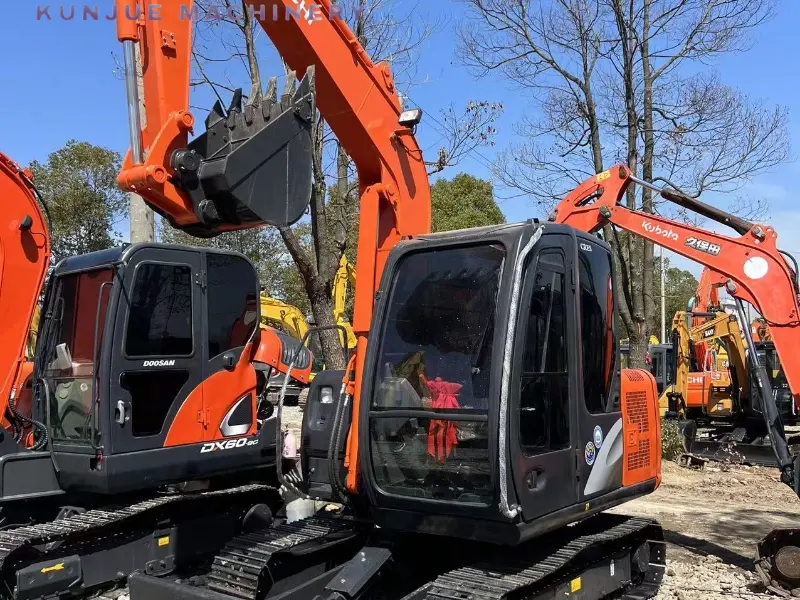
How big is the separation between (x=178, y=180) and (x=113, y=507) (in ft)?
11.6

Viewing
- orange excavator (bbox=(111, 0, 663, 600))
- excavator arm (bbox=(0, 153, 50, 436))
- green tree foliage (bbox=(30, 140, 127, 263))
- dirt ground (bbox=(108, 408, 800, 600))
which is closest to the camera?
orange excavator (bbox=(111, 0, 663, 600))

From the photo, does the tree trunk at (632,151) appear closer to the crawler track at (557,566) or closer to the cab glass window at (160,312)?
the crawler track at (557,566)

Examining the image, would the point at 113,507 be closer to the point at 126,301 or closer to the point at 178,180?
the point at 126,301

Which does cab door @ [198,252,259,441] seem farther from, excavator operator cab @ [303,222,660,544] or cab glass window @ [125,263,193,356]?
excavator operator cab @ [303,222,660,544]

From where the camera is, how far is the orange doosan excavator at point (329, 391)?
3.90 metres

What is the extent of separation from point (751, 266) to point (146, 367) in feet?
16.4

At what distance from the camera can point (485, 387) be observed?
12.8 ft

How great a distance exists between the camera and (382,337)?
14.1ft

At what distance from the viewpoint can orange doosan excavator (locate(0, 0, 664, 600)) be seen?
12.8 feet

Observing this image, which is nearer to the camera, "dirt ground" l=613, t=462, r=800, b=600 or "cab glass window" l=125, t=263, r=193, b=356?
"cab glass window" l=125, t=263, r=193, b=356

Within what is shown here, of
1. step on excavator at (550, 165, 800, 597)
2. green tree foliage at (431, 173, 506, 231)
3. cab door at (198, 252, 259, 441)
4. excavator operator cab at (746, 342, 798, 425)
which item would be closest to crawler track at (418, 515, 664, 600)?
step on excavator at (550, 165, 800, 597)

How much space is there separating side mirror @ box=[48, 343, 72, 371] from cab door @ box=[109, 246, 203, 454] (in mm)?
606

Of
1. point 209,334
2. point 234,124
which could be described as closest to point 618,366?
point 234,124

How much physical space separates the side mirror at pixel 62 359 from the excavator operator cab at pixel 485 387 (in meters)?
2.90
